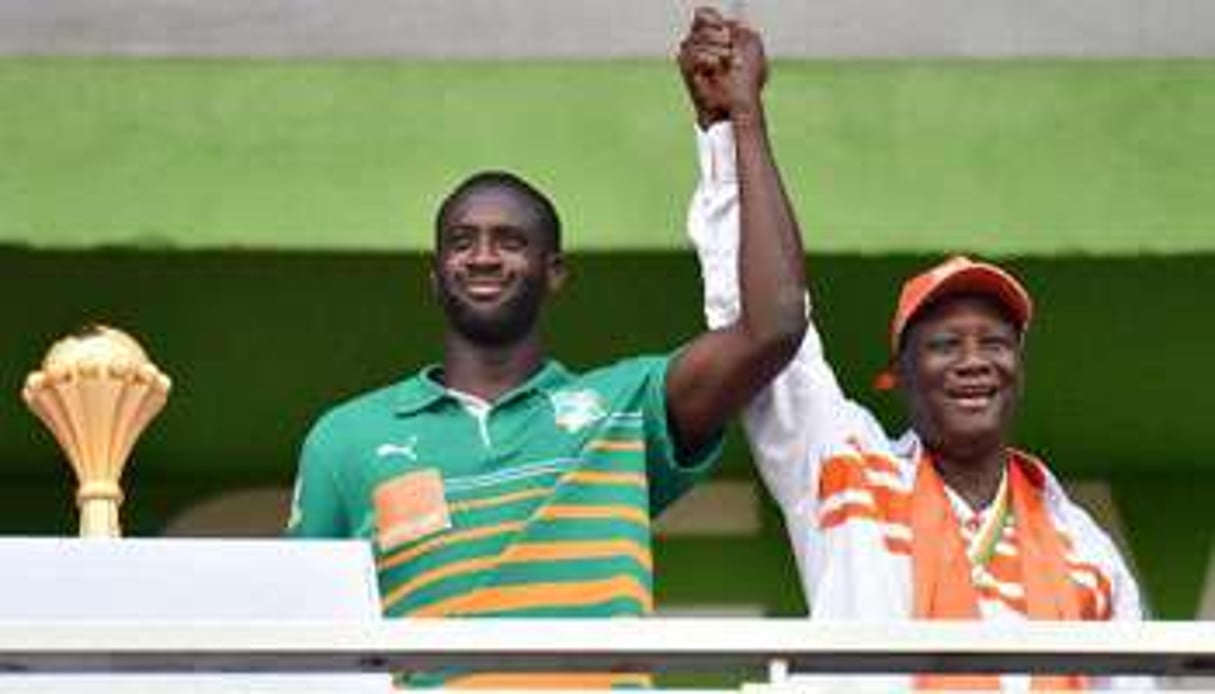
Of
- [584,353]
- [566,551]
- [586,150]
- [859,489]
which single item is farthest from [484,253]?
[584,353]

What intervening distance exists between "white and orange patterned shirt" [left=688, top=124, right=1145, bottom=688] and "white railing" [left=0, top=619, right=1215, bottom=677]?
1.21m

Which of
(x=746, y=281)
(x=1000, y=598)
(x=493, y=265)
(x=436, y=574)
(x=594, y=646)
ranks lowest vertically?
(x=594, y=646)

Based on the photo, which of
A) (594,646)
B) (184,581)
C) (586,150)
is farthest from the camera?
(586,150)

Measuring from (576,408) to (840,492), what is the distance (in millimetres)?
388

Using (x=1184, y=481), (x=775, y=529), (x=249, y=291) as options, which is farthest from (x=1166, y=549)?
(x=249, y=291)

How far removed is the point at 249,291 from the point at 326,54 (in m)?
0.50

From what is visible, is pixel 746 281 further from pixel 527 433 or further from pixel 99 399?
pixel 99 399

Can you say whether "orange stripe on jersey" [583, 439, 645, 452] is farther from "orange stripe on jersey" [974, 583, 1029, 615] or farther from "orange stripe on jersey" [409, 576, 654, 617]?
"orange stripe on jersey" [974, 583, 1029, 615]

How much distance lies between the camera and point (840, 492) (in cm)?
653

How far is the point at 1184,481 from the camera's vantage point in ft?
28.2

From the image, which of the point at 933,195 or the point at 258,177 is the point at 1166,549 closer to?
the point at 933,195

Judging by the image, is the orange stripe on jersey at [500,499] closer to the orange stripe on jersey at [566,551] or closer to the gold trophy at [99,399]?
the orange stripe on jersey at [566,551]

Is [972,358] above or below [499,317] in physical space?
below

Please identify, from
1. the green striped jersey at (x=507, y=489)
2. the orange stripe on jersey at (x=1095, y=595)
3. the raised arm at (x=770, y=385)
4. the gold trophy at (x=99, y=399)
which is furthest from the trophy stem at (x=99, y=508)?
the orange stripe on jersey at (x=1095, y=595)
